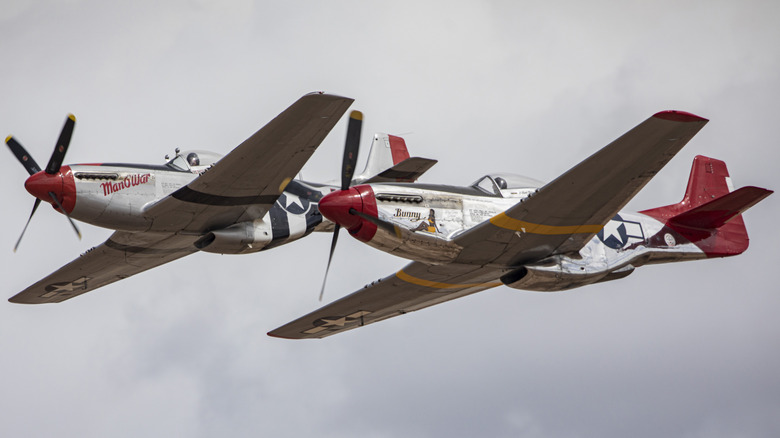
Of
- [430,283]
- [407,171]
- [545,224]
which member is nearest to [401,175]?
[407,171]

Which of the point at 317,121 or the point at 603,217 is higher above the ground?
the point at 317,121

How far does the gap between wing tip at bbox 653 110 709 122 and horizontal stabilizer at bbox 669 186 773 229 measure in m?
4.55

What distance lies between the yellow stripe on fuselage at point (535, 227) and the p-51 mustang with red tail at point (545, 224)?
0.03 m

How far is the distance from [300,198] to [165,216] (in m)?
3.83

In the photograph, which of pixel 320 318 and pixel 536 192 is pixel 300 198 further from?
pixel 536 192

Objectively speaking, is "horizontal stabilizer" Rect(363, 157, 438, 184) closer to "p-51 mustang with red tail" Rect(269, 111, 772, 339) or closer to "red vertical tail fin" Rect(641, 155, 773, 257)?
"p-51 mustang with red tail" Rect(269, 111, 772, 339)

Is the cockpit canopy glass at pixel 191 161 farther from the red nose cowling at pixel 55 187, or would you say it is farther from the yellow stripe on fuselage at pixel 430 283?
the yellow stripe on fuselage at pixel 430 283

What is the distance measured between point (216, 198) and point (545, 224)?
8254 mm

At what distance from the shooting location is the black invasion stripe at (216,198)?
102 feet

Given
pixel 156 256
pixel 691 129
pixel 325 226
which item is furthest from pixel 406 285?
pixel 691 129

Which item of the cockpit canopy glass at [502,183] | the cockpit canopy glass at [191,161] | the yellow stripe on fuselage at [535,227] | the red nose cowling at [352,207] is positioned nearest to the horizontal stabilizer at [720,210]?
the yellow stripe on fuselage at [535,227]

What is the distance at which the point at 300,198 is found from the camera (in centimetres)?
3362

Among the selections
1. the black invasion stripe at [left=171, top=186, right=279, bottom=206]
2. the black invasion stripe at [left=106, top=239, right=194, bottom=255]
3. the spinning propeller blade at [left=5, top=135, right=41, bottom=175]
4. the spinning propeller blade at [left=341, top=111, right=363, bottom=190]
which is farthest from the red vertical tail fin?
the spinning propeller blade at [left=5, top=135, right=41, bottom=175]

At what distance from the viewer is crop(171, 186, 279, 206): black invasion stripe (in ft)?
102
